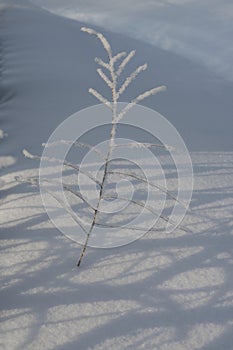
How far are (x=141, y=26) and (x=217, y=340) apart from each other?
387 cm

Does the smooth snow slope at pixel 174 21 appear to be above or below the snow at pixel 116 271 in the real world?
above

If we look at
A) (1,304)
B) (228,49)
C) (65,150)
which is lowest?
(1,304)

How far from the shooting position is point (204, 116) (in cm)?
281

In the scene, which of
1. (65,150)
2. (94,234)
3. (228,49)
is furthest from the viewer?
(228,49)

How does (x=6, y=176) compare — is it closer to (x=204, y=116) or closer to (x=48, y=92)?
(x=48, y=92)

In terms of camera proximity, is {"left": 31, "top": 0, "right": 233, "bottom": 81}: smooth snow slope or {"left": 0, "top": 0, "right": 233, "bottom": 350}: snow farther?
{"left": 31, "top": 0, "right": 233, "bottom": 81}: smooth snow slope

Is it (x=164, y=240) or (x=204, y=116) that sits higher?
(x=204, y=116)

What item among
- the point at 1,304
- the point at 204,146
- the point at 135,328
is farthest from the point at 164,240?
the point at 204,146

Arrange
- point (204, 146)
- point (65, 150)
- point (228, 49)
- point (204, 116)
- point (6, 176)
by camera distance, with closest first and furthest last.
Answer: point (6, 176), point (65, 150), point (204, 146), point (204, 116), point (228, 49)

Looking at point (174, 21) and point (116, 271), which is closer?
point (116, 271)

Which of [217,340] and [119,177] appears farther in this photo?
[119,177]

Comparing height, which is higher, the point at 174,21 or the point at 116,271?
the point at 174,21

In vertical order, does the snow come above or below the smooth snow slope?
below

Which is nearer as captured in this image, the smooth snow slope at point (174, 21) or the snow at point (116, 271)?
the snow at point (116, 271)
